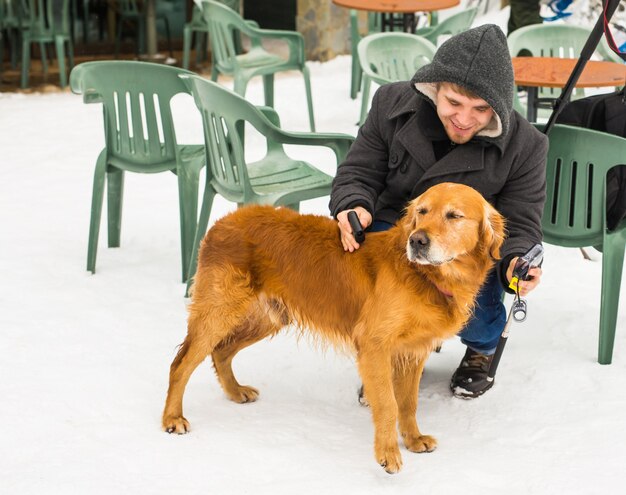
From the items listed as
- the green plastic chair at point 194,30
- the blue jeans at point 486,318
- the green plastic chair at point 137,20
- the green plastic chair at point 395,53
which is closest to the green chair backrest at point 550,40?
the green plastic chair at point 395,53

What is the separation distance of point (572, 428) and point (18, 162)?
478 cm

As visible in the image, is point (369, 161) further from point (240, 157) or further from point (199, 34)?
point (199, 34)

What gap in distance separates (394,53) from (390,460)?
376 cm

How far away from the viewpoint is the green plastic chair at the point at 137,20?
34.3 feet

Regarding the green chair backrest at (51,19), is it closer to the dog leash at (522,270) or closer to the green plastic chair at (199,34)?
the green plastic chair at (199,34)

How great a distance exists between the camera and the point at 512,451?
325 cm

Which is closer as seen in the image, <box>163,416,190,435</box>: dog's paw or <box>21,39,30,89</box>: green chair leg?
<box>163,416,190,435</box>: dog's paw

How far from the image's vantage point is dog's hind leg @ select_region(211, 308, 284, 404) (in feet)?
11.4

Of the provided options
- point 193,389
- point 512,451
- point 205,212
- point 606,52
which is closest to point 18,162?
point 205,212

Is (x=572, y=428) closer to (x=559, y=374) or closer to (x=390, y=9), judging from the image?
(x=559, y=374)

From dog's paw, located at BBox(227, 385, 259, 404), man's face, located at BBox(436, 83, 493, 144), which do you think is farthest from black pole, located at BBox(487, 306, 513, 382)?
dog's paw, located at BBox(227, 385, 259, 404)

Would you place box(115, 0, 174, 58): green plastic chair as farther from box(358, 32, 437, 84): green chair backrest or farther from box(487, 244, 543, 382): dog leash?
box(487, 244, 543, 382): dog leash

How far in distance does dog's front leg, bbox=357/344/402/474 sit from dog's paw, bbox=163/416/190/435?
715 mm

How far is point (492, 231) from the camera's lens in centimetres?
291
